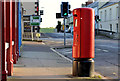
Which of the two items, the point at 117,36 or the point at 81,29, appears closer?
the point at 81,29

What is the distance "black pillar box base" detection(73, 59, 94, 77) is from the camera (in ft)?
23.5

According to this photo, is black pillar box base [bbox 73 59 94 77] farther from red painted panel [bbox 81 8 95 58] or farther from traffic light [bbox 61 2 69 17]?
traffic light [bbox 61 2 69 17]

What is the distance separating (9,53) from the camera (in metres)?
7.33

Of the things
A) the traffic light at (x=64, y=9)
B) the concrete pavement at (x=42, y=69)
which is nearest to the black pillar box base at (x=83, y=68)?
the concrete pavement at (x=42, y=69)

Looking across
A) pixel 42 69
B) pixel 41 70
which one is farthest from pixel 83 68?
pixel 42 69

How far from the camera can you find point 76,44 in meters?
7.37

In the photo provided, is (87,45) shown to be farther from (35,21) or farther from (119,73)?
(35,21)

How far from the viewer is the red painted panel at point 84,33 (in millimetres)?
7211

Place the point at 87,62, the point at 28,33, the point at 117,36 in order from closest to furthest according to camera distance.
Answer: the point at 87,62 < the point at 28,33 < the point at 117,36

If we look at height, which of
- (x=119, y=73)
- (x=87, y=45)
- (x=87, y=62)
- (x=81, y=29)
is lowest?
(x=119, y=73)

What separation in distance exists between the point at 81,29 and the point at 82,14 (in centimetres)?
43

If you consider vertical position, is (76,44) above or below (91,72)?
above

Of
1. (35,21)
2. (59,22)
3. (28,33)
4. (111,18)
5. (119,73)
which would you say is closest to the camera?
(119,73)

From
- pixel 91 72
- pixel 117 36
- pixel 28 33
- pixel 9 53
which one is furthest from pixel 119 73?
pixel 117 36
